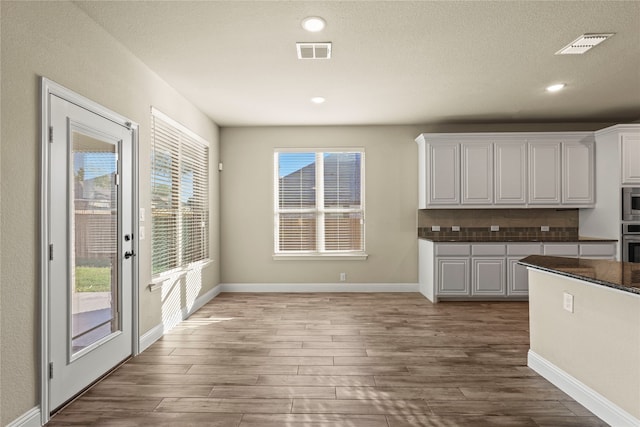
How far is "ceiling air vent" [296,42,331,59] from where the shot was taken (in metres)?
3.10

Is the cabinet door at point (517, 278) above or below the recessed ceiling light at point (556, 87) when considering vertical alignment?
below

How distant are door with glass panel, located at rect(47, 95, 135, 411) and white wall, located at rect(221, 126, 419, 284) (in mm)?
2772

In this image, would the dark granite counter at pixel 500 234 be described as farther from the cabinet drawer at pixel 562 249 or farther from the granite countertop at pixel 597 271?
the granite countertop at pixel 597 271

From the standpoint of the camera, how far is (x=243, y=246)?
607cm

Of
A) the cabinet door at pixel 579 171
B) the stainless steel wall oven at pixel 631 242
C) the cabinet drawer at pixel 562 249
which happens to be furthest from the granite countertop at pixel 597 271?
the cabinet door at pixel 579 171

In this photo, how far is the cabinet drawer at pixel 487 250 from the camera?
5.31m

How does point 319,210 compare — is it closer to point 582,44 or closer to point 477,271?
point 477,271

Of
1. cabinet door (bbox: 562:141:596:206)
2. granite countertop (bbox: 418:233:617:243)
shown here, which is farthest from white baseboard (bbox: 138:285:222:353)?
cabinet door (bbox: 562:141:596:206)

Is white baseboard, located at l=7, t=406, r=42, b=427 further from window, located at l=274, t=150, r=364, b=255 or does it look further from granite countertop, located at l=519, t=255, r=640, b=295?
window, located at l=274, t=150, r=364, b=255

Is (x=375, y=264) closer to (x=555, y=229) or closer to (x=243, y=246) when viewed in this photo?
(x=243, y=246)

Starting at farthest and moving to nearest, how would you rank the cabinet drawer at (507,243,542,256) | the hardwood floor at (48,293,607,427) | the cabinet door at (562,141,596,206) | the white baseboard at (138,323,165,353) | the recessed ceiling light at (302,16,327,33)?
the cabinet door at (562,141,596,206)
the cabinet drawer at (507,243,542,256)
the white baseboard at (138,323,165,353)
the recessed ceiling light at (302,16,327,33)
the hardwood floor at (48,293,607,427)

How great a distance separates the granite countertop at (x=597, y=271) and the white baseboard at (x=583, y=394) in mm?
756

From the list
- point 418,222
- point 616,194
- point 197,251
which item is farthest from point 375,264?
point 616,194

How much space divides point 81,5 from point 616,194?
21.1 ft
